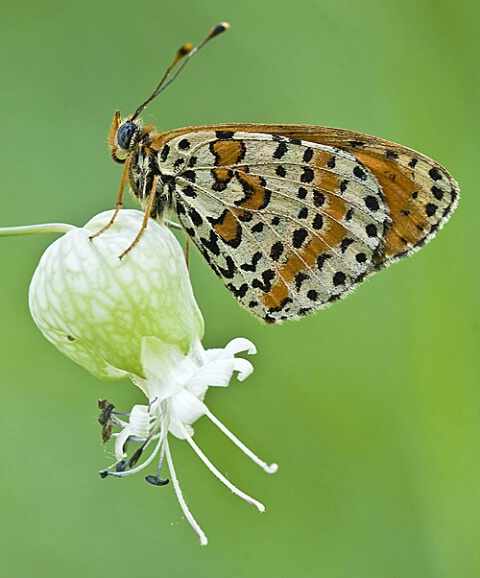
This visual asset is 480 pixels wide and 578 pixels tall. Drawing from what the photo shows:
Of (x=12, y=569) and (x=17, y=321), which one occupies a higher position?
(x=17, y=321)

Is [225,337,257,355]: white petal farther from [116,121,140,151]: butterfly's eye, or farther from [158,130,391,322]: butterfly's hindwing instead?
[116,121,140,151]: butterfly's eye

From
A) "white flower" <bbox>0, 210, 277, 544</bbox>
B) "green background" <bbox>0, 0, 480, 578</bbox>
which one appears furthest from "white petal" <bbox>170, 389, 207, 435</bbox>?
"green background" <bbox>0, 0, 480, 578</bbox>

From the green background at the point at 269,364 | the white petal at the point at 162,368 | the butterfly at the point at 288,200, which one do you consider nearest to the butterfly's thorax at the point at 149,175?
the butterfly at the point at 288,200

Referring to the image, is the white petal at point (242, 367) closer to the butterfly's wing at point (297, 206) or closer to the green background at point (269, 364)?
the butterfly's wing at point (297, 206)

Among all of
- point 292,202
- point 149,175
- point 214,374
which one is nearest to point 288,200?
point 292,202

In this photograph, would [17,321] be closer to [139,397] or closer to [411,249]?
[139,397]

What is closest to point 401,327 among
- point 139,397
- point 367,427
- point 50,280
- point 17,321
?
point 367,427
